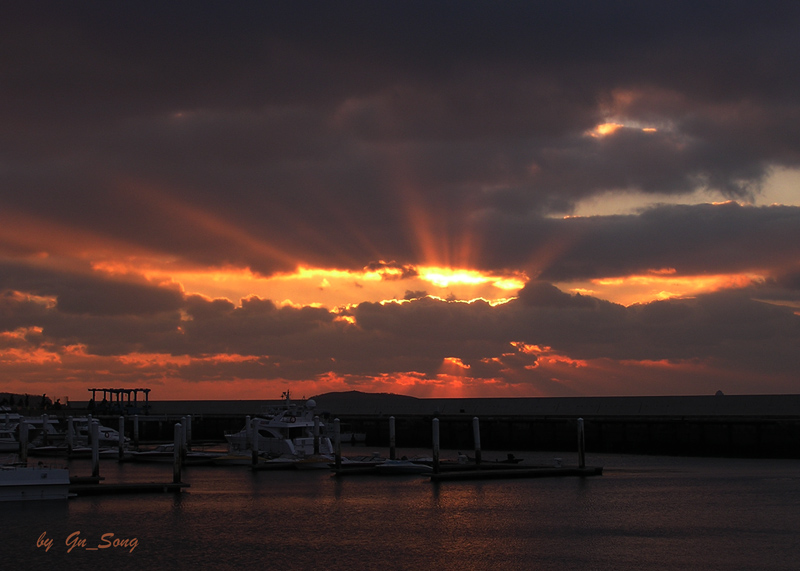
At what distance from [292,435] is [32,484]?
88.9ft

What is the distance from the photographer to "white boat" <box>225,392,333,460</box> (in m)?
67.6

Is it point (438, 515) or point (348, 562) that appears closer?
point (348, 562)

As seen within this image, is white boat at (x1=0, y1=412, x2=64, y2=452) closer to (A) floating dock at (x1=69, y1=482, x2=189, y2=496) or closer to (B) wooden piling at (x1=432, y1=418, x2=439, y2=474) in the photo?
(A) floating dock at (x1=69, y1=482, x2=189, y2=496)

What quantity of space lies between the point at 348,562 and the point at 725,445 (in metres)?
58.2

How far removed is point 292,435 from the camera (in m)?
68.6

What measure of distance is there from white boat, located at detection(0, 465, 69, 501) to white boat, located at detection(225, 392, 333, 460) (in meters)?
23.9

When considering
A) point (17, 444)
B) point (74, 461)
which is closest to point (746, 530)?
point (74, 461)

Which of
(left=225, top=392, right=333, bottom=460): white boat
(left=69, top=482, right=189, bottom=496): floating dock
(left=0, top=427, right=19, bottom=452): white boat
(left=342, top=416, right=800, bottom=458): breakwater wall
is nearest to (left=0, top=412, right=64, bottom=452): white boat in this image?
(left=0, top=427, right=19, bottom=452): white boat

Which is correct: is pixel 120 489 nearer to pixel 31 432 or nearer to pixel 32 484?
pixel 32 484

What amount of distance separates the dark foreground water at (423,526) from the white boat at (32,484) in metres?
0.57

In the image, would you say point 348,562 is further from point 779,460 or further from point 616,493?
point 779,460

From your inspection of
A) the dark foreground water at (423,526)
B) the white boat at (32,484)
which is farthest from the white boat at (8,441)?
the white boat at (32,484)

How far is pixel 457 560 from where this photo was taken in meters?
31.6

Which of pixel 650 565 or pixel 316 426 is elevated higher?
pixel 316 426
